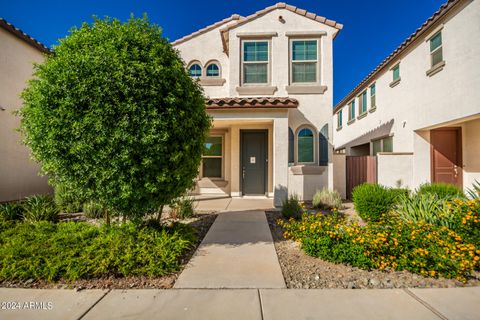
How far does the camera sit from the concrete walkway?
3.00 m

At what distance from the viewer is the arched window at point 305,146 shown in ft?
28.3

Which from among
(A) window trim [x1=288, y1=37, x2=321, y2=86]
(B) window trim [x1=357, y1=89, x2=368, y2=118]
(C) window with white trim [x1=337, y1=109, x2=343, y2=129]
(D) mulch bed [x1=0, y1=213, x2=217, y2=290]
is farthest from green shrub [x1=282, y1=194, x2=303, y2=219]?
(C) window with white trim [x1=337, y1=109, x2=343, y2=129]

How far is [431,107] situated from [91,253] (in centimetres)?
1153

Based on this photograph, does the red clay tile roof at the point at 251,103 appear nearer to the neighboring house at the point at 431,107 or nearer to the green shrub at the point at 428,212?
the green shrub at the point at 428,212

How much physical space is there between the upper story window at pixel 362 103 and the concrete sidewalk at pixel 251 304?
13028mm

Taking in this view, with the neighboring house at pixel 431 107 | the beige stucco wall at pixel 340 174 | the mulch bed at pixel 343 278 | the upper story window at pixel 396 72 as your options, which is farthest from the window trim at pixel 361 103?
the mulch bed at pixel 343 278

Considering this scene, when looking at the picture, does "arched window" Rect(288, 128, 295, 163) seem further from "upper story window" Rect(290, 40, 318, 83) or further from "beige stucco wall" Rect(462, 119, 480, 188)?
"beige stucco wall" Rect(462, 119, 480, 188)

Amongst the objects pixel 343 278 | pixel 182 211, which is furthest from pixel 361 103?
pixel 343 278

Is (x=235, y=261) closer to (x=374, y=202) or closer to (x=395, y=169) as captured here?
(x=374, y=202)

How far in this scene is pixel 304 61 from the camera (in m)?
8.71

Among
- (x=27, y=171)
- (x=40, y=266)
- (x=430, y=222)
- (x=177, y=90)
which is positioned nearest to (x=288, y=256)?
(x=430, y=222)

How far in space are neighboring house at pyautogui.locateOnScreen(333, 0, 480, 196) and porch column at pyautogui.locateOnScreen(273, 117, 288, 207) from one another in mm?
4070

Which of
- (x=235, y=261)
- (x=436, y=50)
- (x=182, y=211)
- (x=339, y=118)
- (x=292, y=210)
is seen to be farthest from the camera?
(x=339, y=118)

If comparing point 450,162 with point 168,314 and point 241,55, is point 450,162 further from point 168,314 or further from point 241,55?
point 168,314
